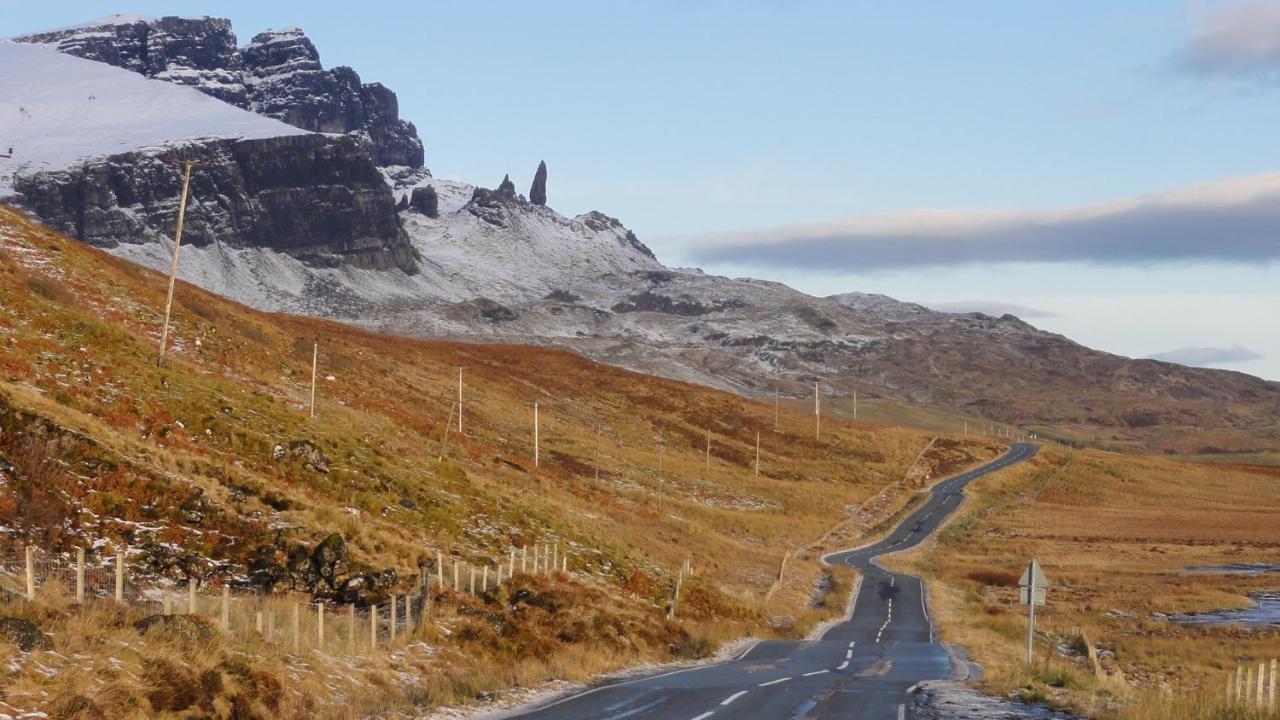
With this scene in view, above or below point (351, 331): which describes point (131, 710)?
below

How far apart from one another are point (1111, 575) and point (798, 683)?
50.7 meters

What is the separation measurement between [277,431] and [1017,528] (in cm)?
7550

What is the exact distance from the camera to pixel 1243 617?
168ft

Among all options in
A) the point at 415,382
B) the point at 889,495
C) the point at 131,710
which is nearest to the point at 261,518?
the point at 131,710

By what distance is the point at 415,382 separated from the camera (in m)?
101

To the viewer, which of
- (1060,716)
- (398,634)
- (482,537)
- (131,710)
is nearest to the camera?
(131,710)

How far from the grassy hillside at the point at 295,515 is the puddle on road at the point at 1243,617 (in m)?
16.2

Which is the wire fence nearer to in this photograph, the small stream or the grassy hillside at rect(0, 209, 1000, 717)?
the grassy hillside at rect(0, 209, 1000, 717)

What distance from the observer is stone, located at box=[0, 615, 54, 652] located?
1566 centimetres

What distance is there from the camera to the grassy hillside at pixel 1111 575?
27797mm

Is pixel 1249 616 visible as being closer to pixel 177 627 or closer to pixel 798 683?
pixel 798 683

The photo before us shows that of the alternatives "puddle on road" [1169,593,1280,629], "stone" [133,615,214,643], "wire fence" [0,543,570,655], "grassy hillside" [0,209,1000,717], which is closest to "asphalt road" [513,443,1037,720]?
"grassy hillside" [0,209,1000,717]

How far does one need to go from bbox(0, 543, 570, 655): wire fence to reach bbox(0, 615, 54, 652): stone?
5.86 ft

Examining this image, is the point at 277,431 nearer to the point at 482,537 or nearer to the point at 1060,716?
the point at 482,537
